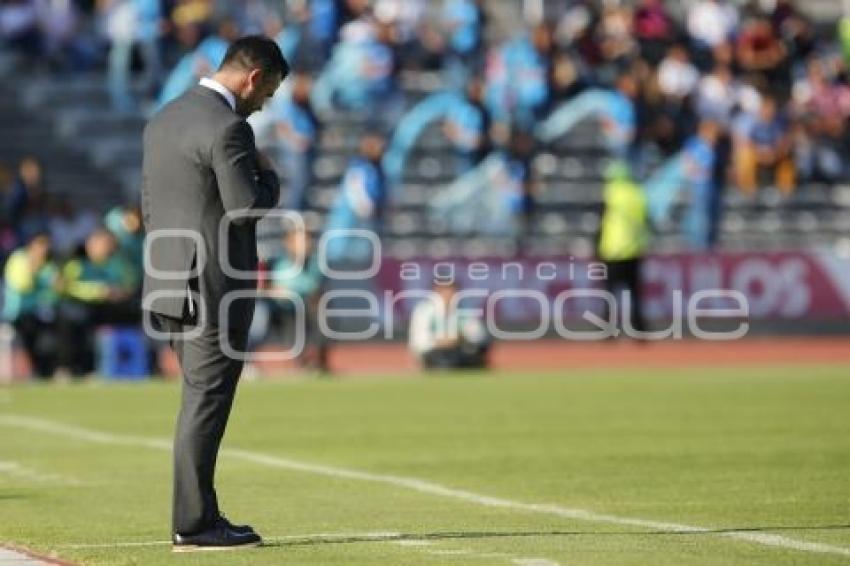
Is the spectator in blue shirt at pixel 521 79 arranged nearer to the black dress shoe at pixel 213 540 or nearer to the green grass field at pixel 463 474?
the green grass field at pixel 463 474

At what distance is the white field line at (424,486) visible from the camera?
10.2 metres

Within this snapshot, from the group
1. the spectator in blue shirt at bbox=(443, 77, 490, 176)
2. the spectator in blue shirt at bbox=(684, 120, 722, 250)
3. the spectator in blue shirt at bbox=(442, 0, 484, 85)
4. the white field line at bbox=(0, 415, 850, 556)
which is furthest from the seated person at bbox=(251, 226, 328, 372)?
the white field line at bbox=(0, 415, 850, 556)

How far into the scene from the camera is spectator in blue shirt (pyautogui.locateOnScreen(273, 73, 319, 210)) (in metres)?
33.3

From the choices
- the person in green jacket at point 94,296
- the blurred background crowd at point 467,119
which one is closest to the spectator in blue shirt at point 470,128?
the blurred background crowd at point 467,119

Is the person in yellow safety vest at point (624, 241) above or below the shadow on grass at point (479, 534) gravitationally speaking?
above

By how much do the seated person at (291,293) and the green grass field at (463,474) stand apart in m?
4.47

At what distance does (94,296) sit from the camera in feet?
91.6

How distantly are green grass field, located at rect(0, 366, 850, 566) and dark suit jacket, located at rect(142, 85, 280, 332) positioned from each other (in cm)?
112

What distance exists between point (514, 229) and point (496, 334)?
2.38 m

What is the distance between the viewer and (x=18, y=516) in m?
11.6

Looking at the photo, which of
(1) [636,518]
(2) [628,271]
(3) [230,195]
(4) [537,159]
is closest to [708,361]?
(2) [628,271]

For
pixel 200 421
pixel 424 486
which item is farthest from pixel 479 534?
pixel 424 486

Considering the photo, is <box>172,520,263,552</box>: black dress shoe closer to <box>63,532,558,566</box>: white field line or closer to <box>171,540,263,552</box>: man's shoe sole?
<box>171,540,263,552</box>: man's shoe sole

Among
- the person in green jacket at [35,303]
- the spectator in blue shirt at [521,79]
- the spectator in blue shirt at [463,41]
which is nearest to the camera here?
the person in green jacket at [35,303]
